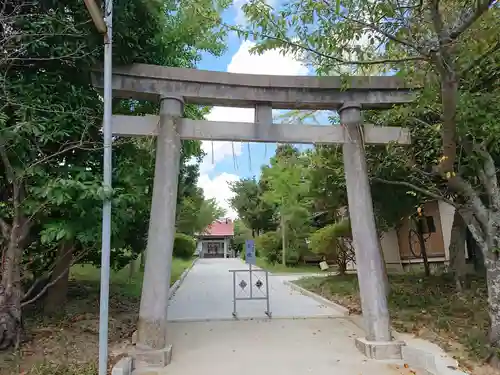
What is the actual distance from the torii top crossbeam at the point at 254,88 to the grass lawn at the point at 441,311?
3.93 meters

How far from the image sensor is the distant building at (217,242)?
4944cm

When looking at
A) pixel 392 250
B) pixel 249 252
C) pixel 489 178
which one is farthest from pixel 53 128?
pixel 392 250

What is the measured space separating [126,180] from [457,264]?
25.4ft

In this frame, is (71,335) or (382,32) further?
(71,335)

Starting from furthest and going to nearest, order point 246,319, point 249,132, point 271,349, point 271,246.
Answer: point 271,246, point 246,319, point 249,132, point 271,349

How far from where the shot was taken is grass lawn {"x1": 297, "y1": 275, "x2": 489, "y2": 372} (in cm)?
611

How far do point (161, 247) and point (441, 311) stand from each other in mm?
5537

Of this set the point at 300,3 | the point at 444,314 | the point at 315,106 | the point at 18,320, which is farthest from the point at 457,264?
the point at 18,320

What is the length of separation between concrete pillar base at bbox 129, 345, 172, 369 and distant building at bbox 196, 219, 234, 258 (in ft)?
142

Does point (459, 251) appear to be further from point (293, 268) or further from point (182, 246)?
point (182, 246)

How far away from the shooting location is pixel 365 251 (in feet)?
20.7

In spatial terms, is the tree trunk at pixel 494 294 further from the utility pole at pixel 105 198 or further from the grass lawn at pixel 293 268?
the grass lawn at pixel 293 268

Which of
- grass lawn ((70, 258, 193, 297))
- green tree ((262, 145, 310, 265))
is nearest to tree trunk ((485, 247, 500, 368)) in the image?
grass lawn ((70, 258, 193, 297))

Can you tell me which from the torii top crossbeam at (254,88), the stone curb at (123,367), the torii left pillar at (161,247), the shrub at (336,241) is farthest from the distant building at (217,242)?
the stone curb at (123,367)
